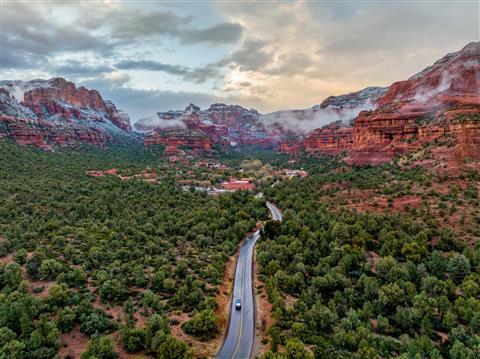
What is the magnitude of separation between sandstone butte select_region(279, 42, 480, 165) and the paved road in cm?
5007

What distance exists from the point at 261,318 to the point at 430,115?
72.6 m

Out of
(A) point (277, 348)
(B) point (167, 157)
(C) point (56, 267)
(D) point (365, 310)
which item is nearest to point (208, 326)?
(A) point (277, 348)

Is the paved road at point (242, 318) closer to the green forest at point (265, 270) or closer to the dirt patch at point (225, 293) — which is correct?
the dirt patch at point (225, 293)

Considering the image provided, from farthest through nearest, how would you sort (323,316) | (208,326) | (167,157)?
(167,157) < (323,316) < (208,326)

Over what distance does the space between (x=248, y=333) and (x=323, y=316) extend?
790 centimetres

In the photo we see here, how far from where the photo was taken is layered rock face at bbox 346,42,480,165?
66.9 m

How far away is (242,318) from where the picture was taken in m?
33.9

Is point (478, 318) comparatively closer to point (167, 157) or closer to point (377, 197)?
point (377, 197)

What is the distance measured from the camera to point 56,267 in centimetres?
3612

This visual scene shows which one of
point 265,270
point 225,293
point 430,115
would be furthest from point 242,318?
point 430,115

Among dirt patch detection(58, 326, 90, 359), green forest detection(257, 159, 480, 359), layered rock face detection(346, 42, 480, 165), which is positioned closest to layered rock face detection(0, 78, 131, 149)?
dirt patch detection(58, 326, 90, 359)

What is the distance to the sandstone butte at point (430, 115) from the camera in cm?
6644

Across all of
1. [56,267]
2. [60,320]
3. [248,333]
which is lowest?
[248,333]

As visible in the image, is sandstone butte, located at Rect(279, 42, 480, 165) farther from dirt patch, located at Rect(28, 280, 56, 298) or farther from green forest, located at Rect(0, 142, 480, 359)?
dirt patch, located at Rect(28, 280, 56, 298)
